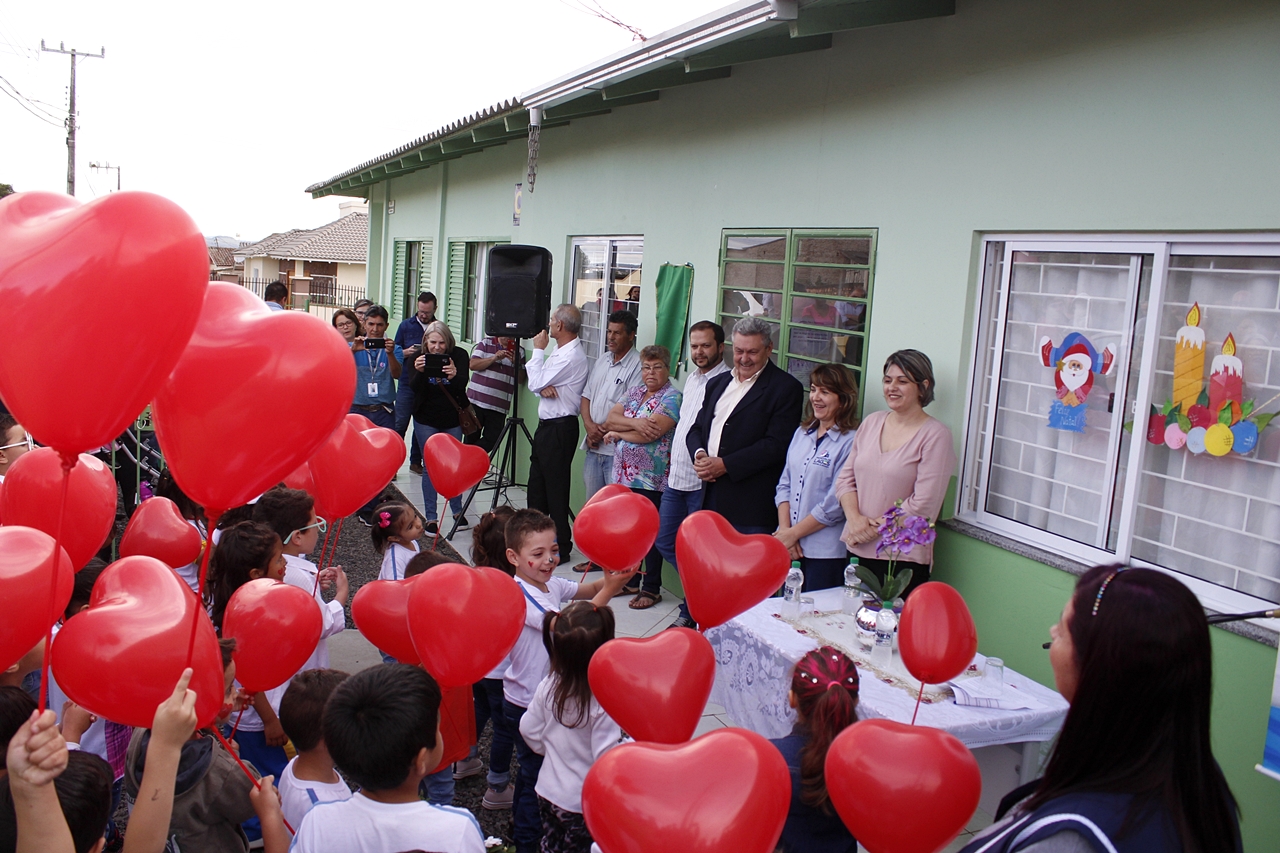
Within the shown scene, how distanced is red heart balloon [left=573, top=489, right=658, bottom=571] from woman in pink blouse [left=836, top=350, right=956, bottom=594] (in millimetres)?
1130

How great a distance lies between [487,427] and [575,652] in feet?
17.3

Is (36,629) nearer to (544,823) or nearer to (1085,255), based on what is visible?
(544,823)

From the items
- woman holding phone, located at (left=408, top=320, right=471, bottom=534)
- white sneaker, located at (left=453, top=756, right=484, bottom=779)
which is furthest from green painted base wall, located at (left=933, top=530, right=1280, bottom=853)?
woman holding phone, located at (left=408, top=320, right=471, bottom=534)

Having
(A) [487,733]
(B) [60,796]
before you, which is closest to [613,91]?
(A) [487,733]

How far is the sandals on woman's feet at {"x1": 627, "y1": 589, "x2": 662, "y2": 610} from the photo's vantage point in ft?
17.7

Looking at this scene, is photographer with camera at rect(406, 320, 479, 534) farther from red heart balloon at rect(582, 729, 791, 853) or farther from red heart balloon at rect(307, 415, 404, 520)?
red heart balloon at rect(582, 729, 791, 853)

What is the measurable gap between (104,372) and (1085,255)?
10.3ft

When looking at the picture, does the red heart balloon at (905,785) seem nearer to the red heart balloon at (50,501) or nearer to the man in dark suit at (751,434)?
the red heart balloon at (50,501)

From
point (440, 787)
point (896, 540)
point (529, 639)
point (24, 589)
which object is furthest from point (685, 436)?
point (24, 589)

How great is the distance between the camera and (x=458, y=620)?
2340 millimetres

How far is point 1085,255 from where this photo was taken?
3369 millimetres

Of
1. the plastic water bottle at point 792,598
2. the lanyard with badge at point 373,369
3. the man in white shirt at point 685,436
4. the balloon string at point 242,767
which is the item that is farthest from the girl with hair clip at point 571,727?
→ the lanyard with badge at point 373,369

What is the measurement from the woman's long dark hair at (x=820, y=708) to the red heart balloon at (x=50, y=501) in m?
2.02

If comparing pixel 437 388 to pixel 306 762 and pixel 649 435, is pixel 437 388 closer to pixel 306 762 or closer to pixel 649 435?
pixel 649 435
